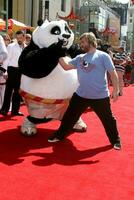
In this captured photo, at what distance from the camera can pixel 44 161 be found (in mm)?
5238

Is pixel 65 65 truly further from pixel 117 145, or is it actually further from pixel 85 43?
pixel 117 145

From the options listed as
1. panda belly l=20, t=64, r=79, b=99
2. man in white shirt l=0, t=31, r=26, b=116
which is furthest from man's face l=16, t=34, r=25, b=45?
panda belly l=20, t=64, r=79, b=99

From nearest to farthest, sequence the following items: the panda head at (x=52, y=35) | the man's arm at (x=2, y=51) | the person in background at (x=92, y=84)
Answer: the person in background at (x=92, y=84)
the panda head at (x=52, y=35)
the man's arm at (x=2, y=51)

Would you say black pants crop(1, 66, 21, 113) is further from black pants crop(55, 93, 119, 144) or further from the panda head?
black pants crop(55, 93, 119, 144)

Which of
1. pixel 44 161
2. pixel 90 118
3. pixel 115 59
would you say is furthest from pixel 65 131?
pixel 115 59

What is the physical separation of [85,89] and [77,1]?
2966 cm

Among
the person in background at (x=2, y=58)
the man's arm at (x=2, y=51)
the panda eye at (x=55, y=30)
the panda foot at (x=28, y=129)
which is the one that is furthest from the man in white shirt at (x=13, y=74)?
the panda eye at (x=55, y=30)

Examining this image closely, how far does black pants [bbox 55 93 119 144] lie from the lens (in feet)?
19.1

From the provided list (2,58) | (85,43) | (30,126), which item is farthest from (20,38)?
(85,43)

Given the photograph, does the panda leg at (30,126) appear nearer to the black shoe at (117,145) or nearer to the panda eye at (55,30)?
the black shoe at (117,145)

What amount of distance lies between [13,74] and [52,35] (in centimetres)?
214

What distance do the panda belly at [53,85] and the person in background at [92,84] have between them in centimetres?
23

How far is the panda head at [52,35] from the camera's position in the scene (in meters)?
6.04

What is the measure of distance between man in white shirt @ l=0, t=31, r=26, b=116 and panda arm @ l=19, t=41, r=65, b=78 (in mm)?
1984
